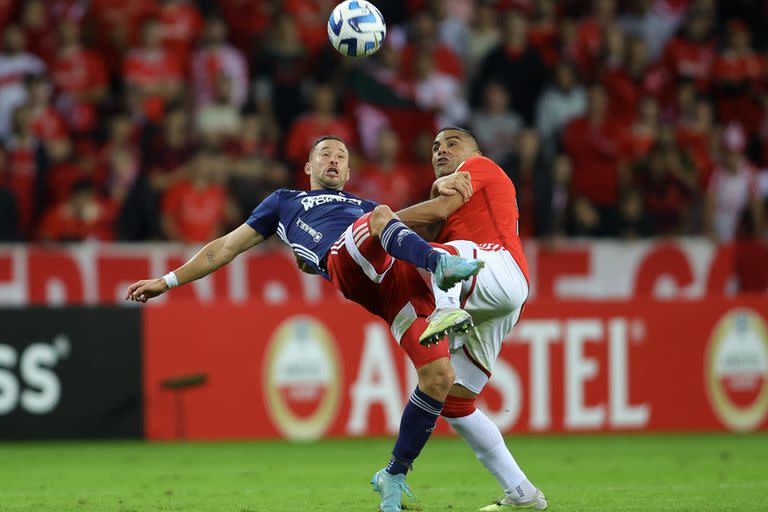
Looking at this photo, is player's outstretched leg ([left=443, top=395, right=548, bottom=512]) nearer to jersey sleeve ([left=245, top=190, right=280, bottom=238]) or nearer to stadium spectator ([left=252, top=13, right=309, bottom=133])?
jersey sleeve ([left=245, top=190, right=280, bottom=238])

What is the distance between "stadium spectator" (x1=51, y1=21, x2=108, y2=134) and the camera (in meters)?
14.9

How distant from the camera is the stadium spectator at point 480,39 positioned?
A: 52.3ft

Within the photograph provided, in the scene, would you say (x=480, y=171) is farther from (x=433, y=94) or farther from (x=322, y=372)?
(x=433, y=94)

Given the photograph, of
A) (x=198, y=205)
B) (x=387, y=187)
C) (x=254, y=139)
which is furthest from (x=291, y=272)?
(x=254, y=139)

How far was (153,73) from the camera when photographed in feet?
48.5

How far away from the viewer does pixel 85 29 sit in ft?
50.6

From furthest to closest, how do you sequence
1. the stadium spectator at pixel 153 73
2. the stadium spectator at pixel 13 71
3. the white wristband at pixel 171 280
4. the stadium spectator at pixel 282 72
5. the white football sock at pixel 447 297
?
the stadium spectator at pixel 282 72
the stadium spectator at pixel 153 73
the stadium spectator at pixel 13 71
the white wristband at pixel 171 280
the white football sock at pixel 447 297

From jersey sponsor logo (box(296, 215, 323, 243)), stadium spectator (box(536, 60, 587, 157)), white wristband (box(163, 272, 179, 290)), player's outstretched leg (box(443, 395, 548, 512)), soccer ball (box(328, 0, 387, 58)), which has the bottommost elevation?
player's outstretched leg (box(443, 395, 548, 512))

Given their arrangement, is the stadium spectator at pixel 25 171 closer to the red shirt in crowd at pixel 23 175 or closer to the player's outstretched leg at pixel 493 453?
the red shirt in crowd at pixel 23 175

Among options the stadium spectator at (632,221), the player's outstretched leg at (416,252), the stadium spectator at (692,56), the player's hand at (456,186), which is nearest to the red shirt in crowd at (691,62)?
the stadium spectator at (692,56)

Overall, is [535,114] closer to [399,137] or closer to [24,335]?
[399,137]

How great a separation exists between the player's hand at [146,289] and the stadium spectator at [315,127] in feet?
23.0

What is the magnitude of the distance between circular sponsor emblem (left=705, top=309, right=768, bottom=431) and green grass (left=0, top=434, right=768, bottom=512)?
34cm

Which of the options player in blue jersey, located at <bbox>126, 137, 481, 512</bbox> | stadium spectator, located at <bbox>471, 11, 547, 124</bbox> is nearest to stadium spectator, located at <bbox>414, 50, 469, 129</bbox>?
stadium spectator, located at <bbox>471, 11, 547, 124</bbox>
